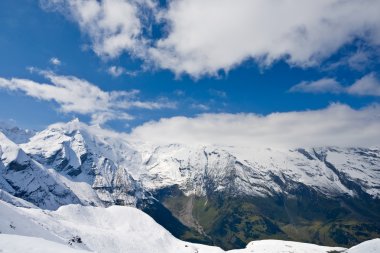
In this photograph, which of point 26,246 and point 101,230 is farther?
point 101,230

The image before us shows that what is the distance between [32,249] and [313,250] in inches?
7102

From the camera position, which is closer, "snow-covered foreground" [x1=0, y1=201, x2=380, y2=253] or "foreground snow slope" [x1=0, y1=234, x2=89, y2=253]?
"foreground snow slope" [x1=0, y1=234, x2=89, y2=253]

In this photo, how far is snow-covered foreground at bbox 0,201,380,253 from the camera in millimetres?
91194

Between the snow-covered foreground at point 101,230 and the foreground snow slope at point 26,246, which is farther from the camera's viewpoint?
the snow-covered foreground at point 101,230

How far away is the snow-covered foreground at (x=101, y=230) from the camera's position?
91.2 meters

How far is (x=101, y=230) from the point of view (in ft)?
491

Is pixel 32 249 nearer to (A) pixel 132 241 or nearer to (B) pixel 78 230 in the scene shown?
(B) pixel 78 230

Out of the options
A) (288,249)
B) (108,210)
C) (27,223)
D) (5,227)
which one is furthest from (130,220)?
(5,227)

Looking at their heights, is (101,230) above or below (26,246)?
above

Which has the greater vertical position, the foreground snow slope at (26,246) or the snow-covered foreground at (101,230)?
the snow-covered foreground at (101,230)

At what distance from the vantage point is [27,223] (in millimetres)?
91938

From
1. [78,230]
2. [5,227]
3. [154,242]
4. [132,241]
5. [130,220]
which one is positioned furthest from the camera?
[130,220]

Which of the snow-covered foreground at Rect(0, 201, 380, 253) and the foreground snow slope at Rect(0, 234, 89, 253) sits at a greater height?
the snow-covered foreground at Rect(0, 201, 380, 253)

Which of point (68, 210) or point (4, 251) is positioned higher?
point (68, 210)
